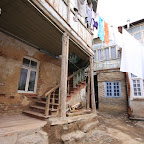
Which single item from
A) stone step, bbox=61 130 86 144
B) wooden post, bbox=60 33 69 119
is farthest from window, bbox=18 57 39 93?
stone step, bbox=61 130 86 144

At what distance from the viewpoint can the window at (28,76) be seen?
5.29m

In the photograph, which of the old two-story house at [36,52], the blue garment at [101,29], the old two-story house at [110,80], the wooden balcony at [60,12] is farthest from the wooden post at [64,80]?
the old two-story house at [110,80]

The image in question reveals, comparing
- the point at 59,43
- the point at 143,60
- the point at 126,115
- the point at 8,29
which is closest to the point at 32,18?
the point at 8,29

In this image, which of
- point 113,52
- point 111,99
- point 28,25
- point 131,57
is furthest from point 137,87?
point 28,25

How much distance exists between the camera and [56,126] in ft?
10.7

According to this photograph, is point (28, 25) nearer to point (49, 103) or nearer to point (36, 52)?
point (36, 52)

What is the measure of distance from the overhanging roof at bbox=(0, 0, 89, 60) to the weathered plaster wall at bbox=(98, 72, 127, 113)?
21.4 feet

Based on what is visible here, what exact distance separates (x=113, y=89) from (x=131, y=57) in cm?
539

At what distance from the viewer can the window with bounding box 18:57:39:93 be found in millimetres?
5285

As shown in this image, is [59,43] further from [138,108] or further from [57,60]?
[138,108]

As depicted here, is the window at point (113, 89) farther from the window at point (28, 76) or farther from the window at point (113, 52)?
the window at point (28, 76)

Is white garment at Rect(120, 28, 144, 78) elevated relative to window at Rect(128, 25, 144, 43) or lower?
lower

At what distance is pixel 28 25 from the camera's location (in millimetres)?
4121

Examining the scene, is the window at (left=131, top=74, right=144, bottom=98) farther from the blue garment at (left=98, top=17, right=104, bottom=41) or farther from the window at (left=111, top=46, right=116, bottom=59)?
the blue garment at (left=98, top=17, right=104, bottom=41)
